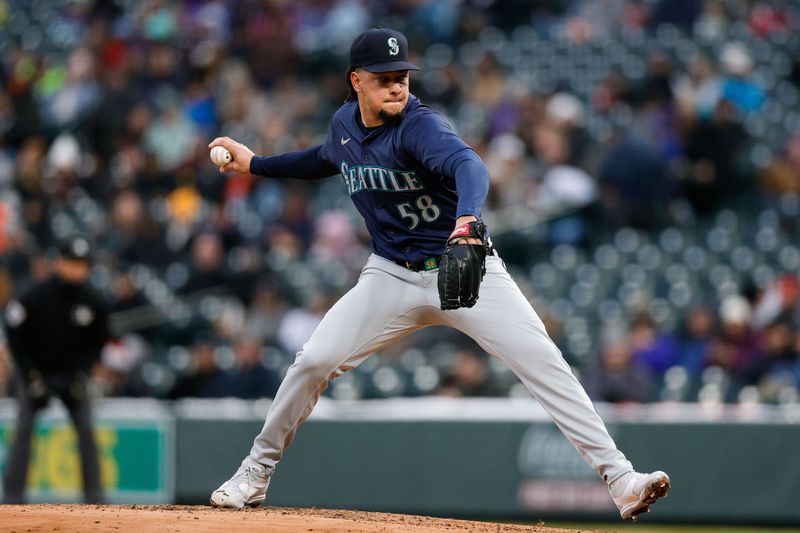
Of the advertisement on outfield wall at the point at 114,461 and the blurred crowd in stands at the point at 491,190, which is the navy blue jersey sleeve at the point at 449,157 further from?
the advertisement on outfield wall at the point at 114,461

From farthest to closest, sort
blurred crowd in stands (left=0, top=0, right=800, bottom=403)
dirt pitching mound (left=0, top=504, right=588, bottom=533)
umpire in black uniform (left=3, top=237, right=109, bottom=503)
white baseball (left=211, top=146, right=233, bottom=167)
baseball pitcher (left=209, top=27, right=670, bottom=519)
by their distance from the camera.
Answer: blurred crowd in stands (left=0, top=0, right=800, bottom=403)
umpire in black uniform (left=3, top=237, right=109, bottom=503)
white baseball (left=211, top=146, right=233, bottom=167)
baseball pitcher (left=209, top=27, right=670, bottom=519)
dirt pitching mound (left=0, top=504, right=588, bottom=533)

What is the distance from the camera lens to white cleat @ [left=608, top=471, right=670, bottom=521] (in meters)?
4.93

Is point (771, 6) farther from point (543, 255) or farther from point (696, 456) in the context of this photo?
point (696, 456)

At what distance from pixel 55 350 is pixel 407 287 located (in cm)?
402

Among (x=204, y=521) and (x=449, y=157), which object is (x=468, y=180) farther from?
(x=204, y=521)

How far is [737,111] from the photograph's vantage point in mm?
12398

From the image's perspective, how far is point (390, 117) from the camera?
5082mm

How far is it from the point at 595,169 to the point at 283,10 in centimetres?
528

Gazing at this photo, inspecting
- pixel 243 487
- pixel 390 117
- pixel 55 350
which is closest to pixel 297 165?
pixel 390 117

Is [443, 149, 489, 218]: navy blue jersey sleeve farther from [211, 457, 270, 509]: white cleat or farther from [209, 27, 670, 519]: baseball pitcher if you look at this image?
[211, 457, 270, 509]: white cleat

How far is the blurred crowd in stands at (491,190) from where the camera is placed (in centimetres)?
1069

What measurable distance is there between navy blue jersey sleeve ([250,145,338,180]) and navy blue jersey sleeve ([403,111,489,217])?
673mm

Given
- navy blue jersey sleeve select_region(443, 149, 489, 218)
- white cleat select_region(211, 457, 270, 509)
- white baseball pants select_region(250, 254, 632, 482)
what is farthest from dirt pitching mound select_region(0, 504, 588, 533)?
navy blue jersey sleeve select_region(443, 149, 489, 218)

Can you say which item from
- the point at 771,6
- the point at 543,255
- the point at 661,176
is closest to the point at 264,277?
the point at 543,255
